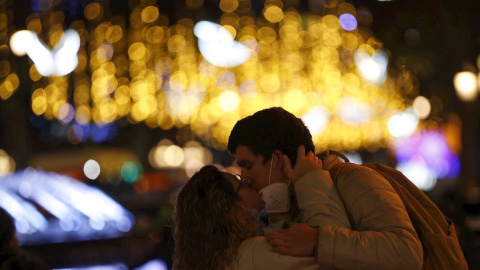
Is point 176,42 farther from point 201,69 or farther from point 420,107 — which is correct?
point 420,107

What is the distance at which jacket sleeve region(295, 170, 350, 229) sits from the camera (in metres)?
2.62

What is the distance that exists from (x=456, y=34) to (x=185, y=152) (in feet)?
66.6

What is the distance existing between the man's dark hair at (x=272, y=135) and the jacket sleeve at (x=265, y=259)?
0.47m

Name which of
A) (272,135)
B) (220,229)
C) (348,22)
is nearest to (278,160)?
(272,135)

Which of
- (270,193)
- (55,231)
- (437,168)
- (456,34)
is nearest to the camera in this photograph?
(270,193)

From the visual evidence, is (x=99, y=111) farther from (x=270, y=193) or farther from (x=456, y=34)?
(x=270, y=193)

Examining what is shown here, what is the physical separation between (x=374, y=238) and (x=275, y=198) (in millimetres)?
526

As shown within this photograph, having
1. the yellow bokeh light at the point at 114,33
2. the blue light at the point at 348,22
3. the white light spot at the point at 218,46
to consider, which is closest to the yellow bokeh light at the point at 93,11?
the yellow bokeh light at the point at 114,33

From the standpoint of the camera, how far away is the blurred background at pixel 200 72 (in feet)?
43.5

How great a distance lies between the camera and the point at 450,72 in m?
16.3

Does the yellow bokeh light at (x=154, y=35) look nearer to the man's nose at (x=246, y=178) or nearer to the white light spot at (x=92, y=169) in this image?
the man's nose at (x=246, y=178)

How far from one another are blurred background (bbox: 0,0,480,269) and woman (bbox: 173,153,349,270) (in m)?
7.56

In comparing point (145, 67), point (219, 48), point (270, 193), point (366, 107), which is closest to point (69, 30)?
point (145, 67)

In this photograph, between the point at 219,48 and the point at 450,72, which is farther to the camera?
the point at 450,72
